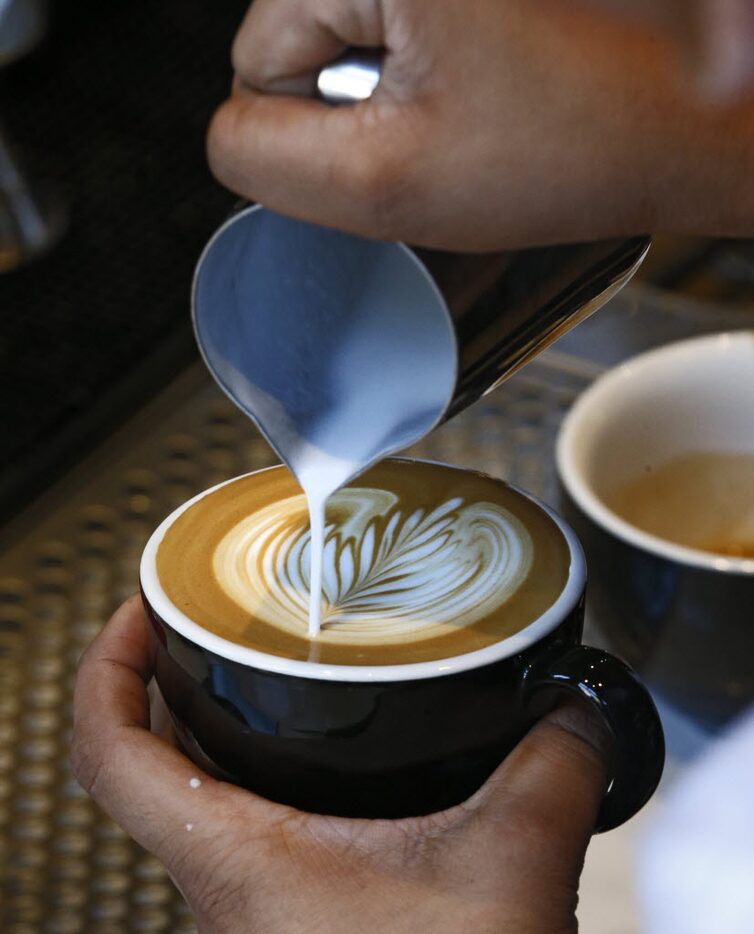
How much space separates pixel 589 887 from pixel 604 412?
243mm

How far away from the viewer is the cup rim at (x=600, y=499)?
1.96 ft

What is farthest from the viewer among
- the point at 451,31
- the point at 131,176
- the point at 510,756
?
the point at 131,176

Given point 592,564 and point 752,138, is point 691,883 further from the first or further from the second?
point 752,138

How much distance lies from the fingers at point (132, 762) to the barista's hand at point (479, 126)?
0.73 feet

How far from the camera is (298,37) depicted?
0.35 metres

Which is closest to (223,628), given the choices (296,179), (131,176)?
(296,179)

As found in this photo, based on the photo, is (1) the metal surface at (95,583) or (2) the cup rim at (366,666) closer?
(2) the cup rim at (366,666)

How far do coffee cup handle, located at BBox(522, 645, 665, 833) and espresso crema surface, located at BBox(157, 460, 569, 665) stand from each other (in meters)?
0.02

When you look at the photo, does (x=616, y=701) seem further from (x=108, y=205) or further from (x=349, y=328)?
(x=108, y=205)

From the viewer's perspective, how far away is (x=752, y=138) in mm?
355

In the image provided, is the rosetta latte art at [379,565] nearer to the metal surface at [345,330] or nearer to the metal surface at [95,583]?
the metal surface at [345,330]

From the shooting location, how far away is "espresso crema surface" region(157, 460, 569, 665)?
47 centimetres

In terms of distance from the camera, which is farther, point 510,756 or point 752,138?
point 510,756

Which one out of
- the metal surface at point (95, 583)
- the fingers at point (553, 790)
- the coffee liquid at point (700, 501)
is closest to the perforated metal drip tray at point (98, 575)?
the metal surface at point (95, 583)
